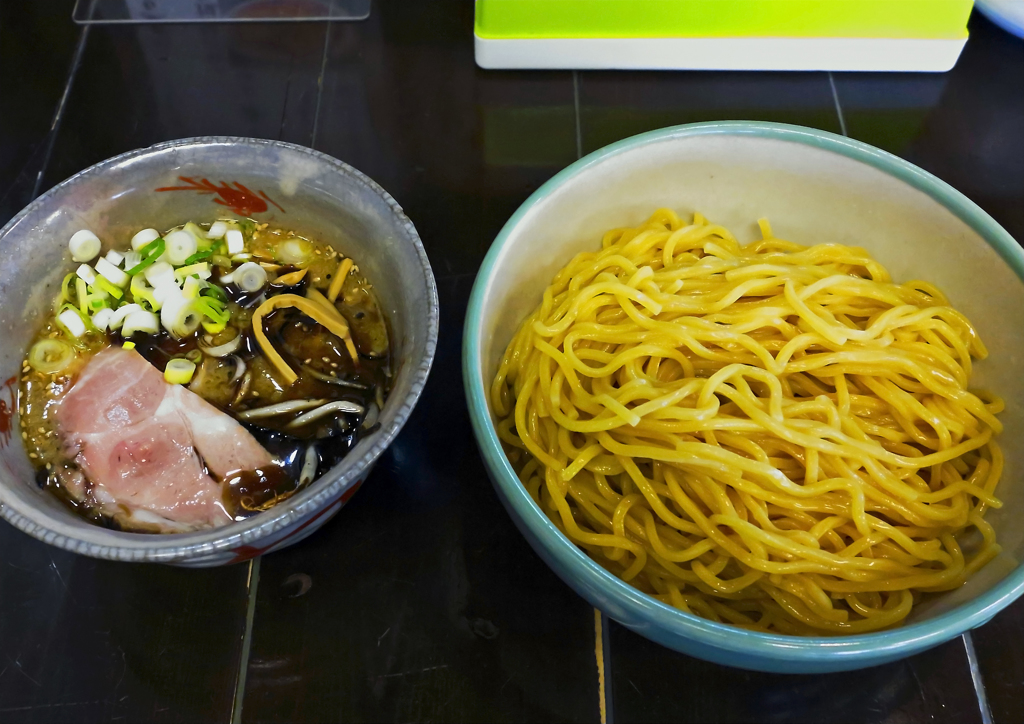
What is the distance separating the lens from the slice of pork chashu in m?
0.96

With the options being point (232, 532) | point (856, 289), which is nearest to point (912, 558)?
point (856, 289)

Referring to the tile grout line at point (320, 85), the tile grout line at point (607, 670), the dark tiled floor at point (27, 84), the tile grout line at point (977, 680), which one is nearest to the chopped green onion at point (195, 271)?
the tile grout line at point (320, 85)

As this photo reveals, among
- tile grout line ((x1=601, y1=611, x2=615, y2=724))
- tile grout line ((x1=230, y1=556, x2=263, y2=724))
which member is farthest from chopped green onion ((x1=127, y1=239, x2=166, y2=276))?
tile grout line ((x1=601, y1=611, x2=615, y2=724))

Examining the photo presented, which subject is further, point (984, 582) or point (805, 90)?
point (805, 90)

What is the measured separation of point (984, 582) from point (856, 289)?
1.52 ft

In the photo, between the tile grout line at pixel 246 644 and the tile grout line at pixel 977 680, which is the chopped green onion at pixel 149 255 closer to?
the tile grout line at pixel 246 644

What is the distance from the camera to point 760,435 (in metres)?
1.04

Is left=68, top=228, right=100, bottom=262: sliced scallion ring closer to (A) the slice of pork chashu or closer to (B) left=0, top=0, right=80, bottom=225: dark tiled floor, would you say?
(A) the slice of pork chashu

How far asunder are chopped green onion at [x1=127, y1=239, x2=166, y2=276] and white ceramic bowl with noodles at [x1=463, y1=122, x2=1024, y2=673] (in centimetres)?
53

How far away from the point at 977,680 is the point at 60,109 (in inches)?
87.9

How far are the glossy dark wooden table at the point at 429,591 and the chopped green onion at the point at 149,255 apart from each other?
1.64ft

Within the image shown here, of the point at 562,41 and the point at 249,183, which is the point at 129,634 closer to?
the point at 249,183

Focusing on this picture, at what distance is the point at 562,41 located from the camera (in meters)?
1.64

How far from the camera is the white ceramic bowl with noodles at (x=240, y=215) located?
90 cm
